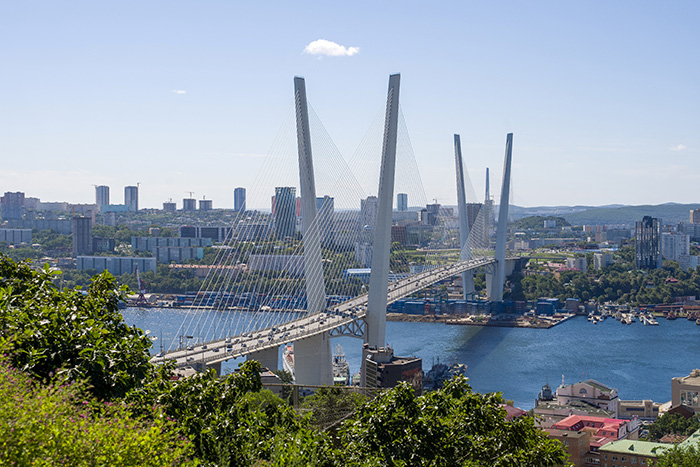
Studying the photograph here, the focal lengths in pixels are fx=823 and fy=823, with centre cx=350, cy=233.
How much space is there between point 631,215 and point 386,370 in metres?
56.8

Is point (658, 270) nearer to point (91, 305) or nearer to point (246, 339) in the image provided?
point (246, 339)

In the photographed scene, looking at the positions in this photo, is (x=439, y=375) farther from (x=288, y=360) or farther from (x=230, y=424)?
(x=230, y=424)

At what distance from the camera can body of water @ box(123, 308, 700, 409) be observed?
9.33m

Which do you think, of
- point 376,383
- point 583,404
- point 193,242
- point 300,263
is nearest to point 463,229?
point 300,263


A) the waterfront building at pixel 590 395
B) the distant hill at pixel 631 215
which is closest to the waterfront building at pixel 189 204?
the distant hill at pixel 631 215

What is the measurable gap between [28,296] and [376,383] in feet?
15.7

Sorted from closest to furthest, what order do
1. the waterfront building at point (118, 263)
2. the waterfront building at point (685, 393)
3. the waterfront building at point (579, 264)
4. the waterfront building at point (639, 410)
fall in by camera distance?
the waterfront building at point (639, 410) < the waterfront building at point (685, 393) < the waterfront building at point (118, 263) < the waterfront building at point (579, 264)

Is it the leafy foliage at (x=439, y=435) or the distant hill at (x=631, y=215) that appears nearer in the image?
the leafy foliage at (x=439, y=435)

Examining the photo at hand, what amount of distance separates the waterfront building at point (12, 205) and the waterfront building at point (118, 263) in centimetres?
1384

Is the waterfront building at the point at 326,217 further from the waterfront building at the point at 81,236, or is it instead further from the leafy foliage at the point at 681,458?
the waterfront building at the point at 81,236

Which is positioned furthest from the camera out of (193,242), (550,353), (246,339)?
(193,242)

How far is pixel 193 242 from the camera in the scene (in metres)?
25.6

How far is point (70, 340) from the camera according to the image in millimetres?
1911

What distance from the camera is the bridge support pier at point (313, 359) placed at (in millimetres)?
6969
